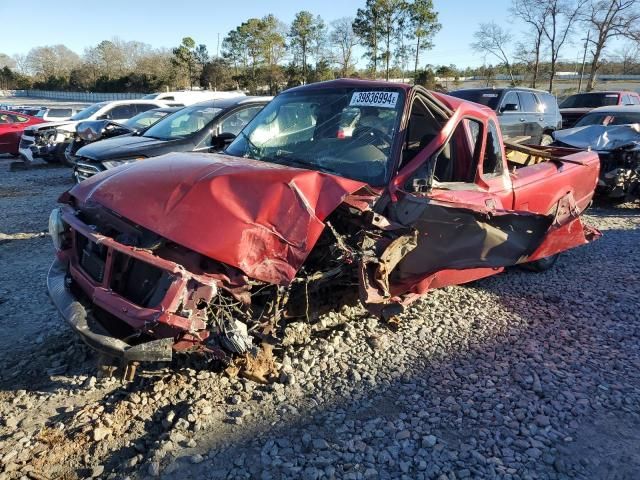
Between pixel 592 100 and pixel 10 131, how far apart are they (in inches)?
755

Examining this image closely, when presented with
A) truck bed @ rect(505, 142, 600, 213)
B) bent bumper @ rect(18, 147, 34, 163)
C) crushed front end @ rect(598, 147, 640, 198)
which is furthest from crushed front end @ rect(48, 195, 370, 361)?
bent bumper @ rect(18, 147, 34, 163)

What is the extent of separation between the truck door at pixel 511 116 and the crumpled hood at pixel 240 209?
343 inches

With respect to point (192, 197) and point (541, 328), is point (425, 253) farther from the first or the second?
point (192, 197)

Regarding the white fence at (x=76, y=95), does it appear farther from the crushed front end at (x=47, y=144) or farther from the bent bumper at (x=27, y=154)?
the bent bumper at (x=27, y=154)

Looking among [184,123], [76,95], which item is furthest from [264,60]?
[184,123]

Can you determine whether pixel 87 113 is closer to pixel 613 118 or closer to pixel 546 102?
pixel 546 102

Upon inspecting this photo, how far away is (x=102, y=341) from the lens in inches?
110

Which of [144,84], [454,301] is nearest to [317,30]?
[144,84]

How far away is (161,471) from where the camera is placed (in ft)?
8.34

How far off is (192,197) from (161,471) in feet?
5.17

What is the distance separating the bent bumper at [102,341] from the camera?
8.91 ft

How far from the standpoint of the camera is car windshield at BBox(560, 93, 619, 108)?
15602 mm

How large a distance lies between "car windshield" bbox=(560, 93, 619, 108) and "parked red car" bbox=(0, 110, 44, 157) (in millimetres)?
18437

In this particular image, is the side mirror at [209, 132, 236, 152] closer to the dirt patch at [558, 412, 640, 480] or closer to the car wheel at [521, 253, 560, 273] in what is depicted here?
the car wheel at [521, 253, 560, 273]
